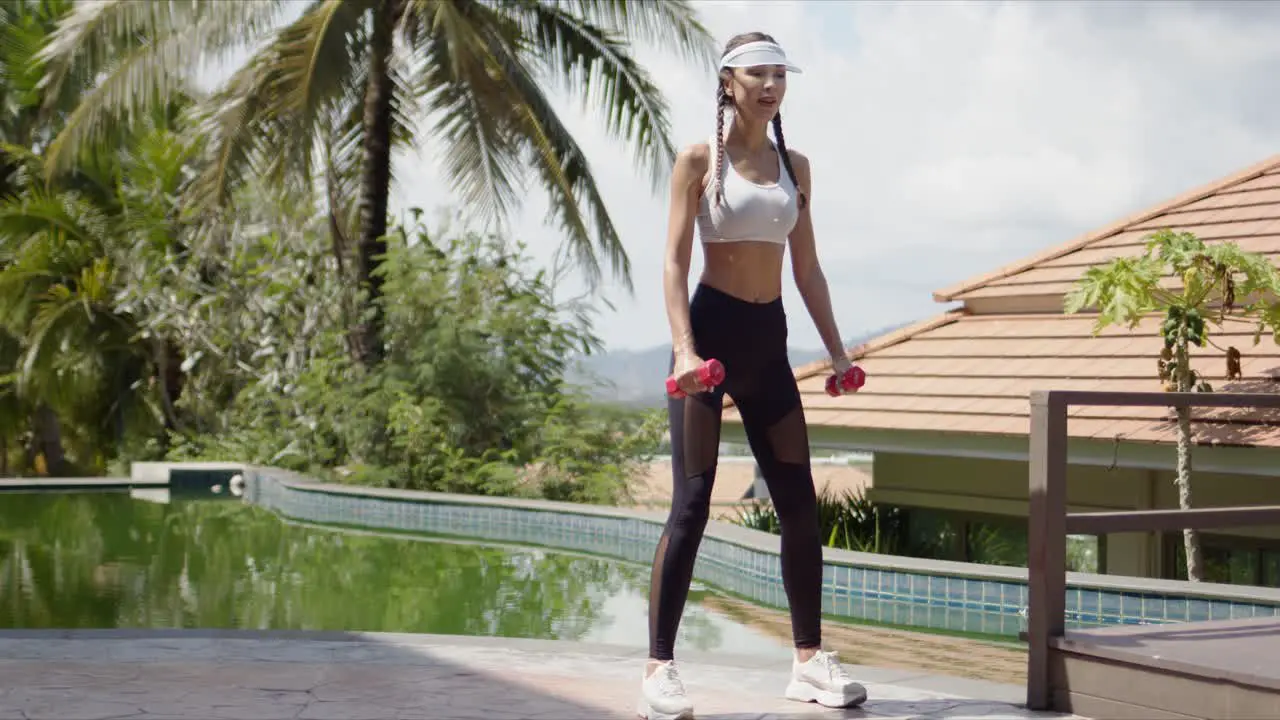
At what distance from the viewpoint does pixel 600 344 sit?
54.3 ft

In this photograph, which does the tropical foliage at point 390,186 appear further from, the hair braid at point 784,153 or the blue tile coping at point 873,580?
the hair braid at point 784,153

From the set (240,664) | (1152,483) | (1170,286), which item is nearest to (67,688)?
(240,664)

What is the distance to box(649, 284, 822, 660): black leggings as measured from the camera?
430 cm

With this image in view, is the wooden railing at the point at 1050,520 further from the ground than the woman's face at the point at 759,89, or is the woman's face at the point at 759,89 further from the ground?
the woman's face at the point at 759,89

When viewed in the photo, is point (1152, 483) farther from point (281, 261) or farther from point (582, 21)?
point (281, 261)

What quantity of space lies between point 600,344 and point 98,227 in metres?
9.90

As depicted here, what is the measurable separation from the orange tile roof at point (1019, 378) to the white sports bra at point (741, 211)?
512 centimetres

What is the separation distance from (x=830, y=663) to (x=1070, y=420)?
5609 mm

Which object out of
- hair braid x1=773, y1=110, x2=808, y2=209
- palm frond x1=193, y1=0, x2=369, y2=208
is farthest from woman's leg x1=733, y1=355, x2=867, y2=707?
palm frond x1=193, y1=0, x2=369, y2=208

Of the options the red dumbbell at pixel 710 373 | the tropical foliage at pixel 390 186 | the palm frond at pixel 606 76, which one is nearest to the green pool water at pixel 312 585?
the tropical foliage at pixel 390 186

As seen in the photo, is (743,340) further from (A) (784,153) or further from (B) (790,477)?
(A) (784,153)

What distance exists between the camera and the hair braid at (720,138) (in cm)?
436

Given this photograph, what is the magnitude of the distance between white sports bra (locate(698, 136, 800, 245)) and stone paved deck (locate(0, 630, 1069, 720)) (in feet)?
4.83

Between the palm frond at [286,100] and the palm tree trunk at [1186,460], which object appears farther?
the palm frond at [286,100]
